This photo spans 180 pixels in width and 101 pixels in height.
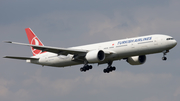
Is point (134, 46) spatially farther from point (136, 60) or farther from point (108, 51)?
point (136, 60)

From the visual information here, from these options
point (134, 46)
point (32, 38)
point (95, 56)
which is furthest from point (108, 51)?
point (32, 38)

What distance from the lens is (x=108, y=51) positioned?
71000 millimetres

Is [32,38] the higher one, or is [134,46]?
[32,38]

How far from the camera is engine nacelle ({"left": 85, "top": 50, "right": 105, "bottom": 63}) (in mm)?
70188

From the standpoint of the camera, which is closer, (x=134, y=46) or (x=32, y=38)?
(x=134, y=46)

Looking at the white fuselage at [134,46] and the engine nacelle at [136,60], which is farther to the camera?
the engine nacelle at [136,60]

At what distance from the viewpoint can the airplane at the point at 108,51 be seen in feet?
225

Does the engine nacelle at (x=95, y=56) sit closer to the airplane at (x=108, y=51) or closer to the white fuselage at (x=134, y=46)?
the airplane at (x=108, y=51)

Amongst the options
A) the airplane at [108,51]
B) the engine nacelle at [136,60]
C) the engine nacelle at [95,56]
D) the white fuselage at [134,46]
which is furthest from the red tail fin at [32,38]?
the engine nacelle at [136,60]

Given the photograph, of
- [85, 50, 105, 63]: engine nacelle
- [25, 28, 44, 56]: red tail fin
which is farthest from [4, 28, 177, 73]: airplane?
[25, 28, 44, 56]: red tail fin

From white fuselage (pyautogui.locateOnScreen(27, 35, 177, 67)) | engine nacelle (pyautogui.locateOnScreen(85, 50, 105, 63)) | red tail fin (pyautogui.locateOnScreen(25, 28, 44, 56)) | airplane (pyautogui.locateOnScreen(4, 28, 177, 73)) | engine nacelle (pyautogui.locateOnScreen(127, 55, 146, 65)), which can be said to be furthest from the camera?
red tail fin (pyautogui.locateOnScreen(25, 28, 44, 56))

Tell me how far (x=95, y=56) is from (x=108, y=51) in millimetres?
2401

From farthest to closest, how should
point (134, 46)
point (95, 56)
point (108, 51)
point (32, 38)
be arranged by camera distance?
point (32, 38)
point (108, 51)
point (95, 56)
point (134, 46)

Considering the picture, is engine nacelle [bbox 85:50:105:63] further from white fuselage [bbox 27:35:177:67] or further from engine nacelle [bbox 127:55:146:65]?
engine nacelle [bbox 127:55:146:65]
